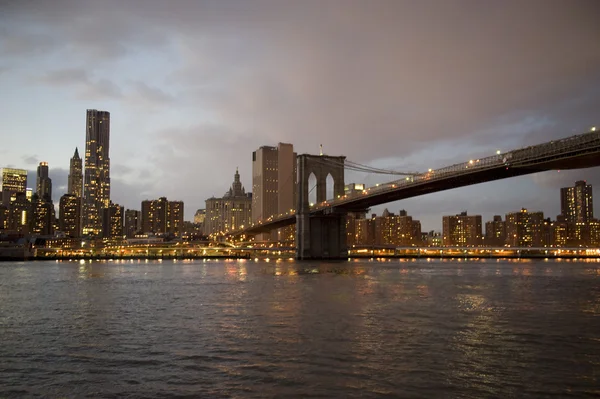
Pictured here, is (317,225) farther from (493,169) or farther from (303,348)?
(303,348)

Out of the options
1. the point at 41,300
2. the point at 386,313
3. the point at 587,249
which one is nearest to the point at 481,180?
the point at 386,313

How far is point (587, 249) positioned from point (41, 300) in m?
134

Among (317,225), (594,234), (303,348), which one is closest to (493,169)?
(317,225)

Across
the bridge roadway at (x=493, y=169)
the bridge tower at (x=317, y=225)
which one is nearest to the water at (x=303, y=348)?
the bridge roadway at (x=493, y=169)

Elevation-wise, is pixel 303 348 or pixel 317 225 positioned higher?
pixel 317 225

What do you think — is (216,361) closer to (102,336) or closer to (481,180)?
(102,336)

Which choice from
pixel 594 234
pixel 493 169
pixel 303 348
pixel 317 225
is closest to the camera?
pixel 303 348

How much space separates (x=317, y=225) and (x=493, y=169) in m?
36.5

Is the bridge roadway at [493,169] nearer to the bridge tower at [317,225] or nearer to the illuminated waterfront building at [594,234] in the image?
the bridge tower at [317,225]

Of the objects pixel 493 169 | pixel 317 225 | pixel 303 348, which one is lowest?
pixel 303 348

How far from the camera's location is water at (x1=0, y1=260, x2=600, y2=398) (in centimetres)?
1110

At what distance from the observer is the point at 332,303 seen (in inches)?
1030

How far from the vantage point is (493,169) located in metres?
51.4

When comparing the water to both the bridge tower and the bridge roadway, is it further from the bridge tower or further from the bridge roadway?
the bridge tower
